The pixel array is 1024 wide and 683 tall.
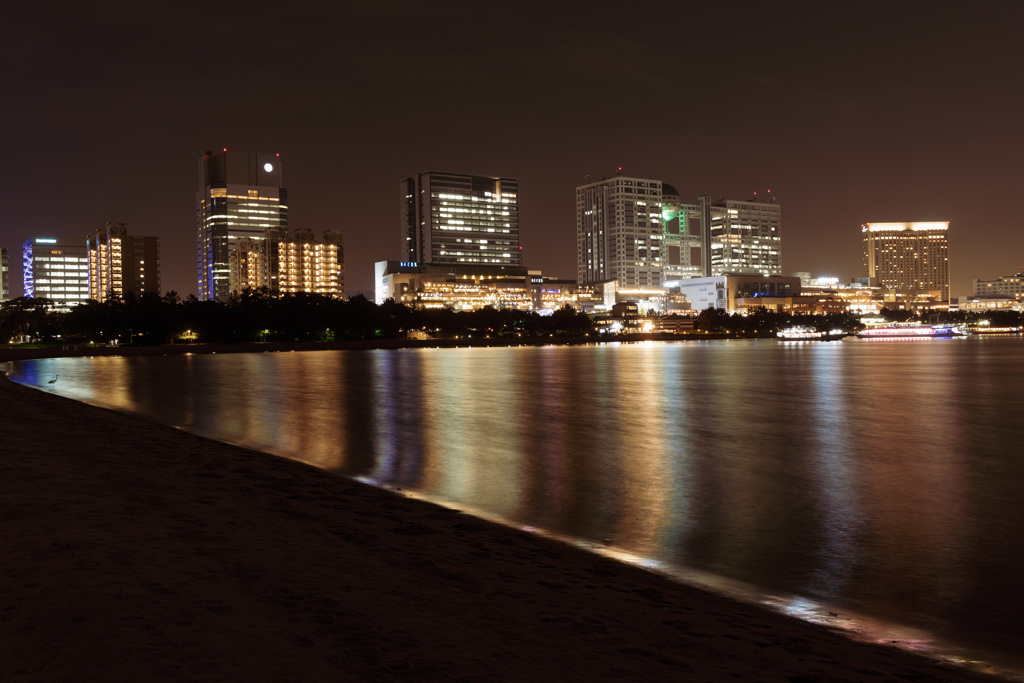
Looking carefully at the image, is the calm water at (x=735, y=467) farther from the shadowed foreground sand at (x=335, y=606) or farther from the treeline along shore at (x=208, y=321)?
the treeline along shore at (x=208, y=321)

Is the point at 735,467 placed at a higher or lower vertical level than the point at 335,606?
lower

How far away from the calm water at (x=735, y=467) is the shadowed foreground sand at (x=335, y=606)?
212 cm

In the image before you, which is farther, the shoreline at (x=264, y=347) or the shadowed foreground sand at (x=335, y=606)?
the shoreline at (x=264, y=347)

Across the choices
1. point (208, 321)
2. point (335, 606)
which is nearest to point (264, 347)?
point (208, 321)

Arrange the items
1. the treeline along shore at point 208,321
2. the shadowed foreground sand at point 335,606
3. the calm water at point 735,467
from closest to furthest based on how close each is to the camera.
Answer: the shadowed foreground sand at point 335,606, the calm water at point 735,467, the treeline along shore at point 208,321

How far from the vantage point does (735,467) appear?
19109 millimetres

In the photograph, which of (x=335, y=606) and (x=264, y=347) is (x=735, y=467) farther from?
(x=264, y=347)

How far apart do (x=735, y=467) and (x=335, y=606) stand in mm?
14521

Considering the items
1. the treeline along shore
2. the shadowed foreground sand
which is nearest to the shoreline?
the treeline along shore

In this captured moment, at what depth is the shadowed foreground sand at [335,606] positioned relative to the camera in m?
5.32

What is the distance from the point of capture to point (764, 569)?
10383 millimetres

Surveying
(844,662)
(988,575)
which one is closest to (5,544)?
(844,662)

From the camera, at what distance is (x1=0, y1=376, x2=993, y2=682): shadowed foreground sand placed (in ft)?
17.5

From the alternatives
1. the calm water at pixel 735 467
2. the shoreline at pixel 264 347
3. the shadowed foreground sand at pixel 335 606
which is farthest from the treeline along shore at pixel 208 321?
the shadowed foreground sand at pixel 335 606
